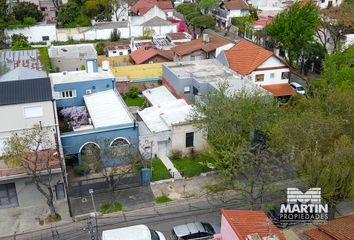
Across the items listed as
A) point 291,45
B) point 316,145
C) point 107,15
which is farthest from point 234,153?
point 107,15

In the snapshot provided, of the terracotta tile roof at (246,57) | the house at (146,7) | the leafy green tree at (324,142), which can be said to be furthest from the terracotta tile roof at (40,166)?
the house at (146,7)

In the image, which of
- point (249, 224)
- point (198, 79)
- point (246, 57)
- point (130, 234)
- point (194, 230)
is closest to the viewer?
point (249, 224)

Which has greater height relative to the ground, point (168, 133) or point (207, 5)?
point (207, 5)

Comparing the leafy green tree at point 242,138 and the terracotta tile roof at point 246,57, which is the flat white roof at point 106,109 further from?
the terracotta tile roof at point 246,57

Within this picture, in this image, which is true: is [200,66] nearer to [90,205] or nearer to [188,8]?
[90,205]

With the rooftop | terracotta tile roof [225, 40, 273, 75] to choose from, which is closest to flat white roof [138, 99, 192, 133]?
the rooftop


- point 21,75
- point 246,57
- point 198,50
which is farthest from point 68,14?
point 21,75

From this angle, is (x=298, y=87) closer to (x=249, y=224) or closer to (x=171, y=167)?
(x=171, y=167)
